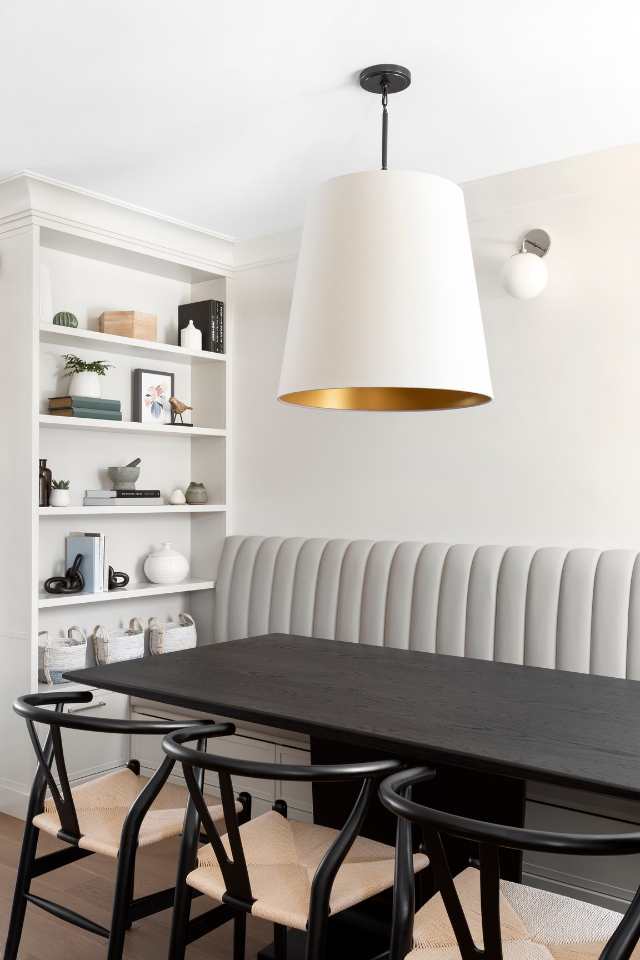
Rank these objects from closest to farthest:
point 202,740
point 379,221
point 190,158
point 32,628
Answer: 1. point 202,740
2. point 379,221
3. point 190,158
4. point 32,628

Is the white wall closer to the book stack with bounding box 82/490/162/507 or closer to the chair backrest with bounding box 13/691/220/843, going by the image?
the book stack with bounding box 82/490/162/507

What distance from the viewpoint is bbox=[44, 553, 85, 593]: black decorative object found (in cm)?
385

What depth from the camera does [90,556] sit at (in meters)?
3.91

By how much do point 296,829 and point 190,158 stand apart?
2.42 metres

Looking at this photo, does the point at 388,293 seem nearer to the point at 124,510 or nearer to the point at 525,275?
the point at 525,275

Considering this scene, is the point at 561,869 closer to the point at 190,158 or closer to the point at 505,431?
the point at 505,431

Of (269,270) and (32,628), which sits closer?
(32,628)

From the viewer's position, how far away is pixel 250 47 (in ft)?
8.39

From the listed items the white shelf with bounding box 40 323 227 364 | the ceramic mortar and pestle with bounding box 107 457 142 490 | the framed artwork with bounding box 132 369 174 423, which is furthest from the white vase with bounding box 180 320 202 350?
the ceramic mortar and pestle with bounding box 107 457 142 490

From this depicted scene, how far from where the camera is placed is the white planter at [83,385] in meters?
3.89

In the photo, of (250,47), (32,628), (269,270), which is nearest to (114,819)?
(32,628)

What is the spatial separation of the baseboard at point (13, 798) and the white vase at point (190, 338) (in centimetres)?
209

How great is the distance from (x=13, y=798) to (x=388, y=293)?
2.68m

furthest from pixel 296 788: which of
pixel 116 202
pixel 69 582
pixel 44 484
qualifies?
pixel 116 202
